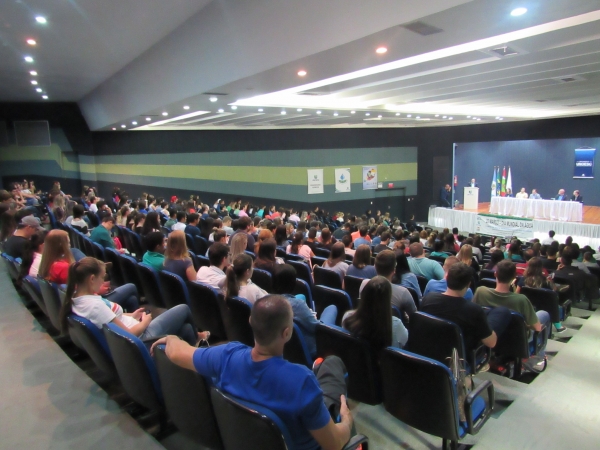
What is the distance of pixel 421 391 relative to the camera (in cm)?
223

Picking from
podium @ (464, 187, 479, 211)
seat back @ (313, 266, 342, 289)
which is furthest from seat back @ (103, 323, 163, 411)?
podium @ (464, 187, 479, 211)

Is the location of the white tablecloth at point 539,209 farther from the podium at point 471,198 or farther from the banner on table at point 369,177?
the banner on table at point 369,177

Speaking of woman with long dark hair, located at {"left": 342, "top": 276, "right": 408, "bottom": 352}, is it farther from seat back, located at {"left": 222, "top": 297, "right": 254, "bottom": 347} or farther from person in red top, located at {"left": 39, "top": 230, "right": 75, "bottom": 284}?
person in red top, located at {"left": 39, "top": 230, "right": 75, "bottom": 284}

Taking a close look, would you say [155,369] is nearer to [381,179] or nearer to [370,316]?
[370,316]

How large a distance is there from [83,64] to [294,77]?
4.61 metres

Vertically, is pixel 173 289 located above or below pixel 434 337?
above

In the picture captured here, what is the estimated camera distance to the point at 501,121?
53.3 feet

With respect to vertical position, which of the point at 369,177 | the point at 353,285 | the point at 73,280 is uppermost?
the point at 369,177

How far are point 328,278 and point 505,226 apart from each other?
42.8 feet

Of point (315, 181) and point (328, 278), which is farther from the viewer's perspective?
point (315, 181)

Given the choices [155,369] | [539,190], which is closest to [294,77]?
[155,369]

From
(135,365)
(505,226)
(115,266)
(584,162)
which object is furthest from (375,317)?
(584,162)

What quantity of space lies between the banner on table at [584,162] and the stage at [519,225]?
1528 mm

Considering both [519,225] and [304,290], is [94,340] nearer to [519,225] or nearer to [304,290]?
[304,290]
